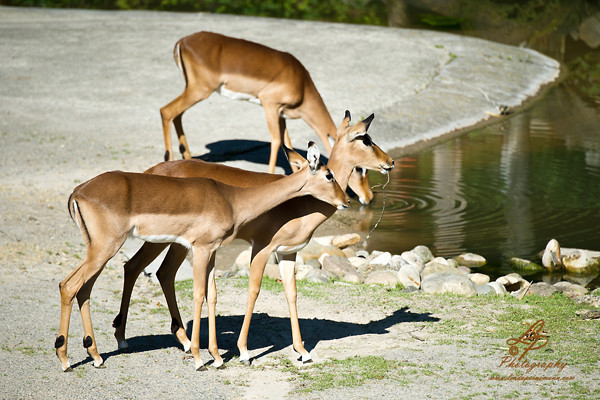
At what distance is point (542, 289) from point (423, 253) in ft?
5.36

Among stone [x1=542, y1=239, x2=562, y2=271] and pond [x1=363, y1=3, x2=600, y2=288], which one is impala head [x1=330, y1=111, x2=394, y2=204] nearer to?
pond [x1=363, y1=3, x2=600, y2=288]

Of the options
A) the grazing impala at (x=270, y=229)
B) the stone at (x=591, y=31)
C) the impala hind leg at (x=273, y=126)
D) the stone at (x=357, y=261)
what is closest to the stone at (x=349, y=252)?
the stone at (x=357, y=261)

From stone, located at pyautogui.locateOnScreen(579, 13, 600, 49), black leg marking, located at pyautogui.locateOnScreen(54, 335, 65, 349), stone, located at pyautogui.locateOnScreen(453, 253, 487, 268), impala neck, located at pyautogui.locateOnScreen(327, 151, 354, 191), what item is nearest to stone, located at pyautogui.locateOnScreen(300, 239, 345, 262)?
stone, located at pyautogui.locateOnScreen(453, 253, 487, 268)

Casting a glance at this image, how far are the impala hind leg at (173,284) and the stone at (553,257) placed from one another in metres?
4.84

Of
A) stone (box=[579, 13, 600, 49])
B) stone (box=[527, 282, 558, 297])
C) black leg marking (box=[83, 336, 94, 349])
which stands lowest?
stone (box=[527, 282, 558, 297])

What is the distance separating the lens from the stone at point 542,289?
28.3ft

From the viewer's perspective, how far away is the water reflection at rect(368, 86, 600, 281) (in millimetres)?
10734

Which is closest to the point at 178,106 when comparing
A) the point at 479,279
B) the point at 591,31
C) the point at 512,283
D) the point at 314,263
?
the point at 314,263

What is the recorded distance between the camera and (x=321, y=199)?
6.67 m

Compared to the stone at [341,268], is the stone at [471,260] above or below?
below

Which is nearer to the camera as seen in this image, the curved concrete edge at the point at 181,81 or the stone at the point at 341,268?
the stone at the point at 341,268

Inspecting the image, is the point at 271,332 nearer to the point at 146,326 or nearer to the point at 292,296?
the point at 292,296

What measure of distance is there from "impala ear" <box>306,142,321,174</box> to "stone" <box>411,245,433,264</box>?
11.9 feet

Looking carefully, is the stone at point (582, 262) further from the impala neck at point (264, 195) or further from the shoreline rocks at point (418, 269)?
the impala neck at point (264, 195)
